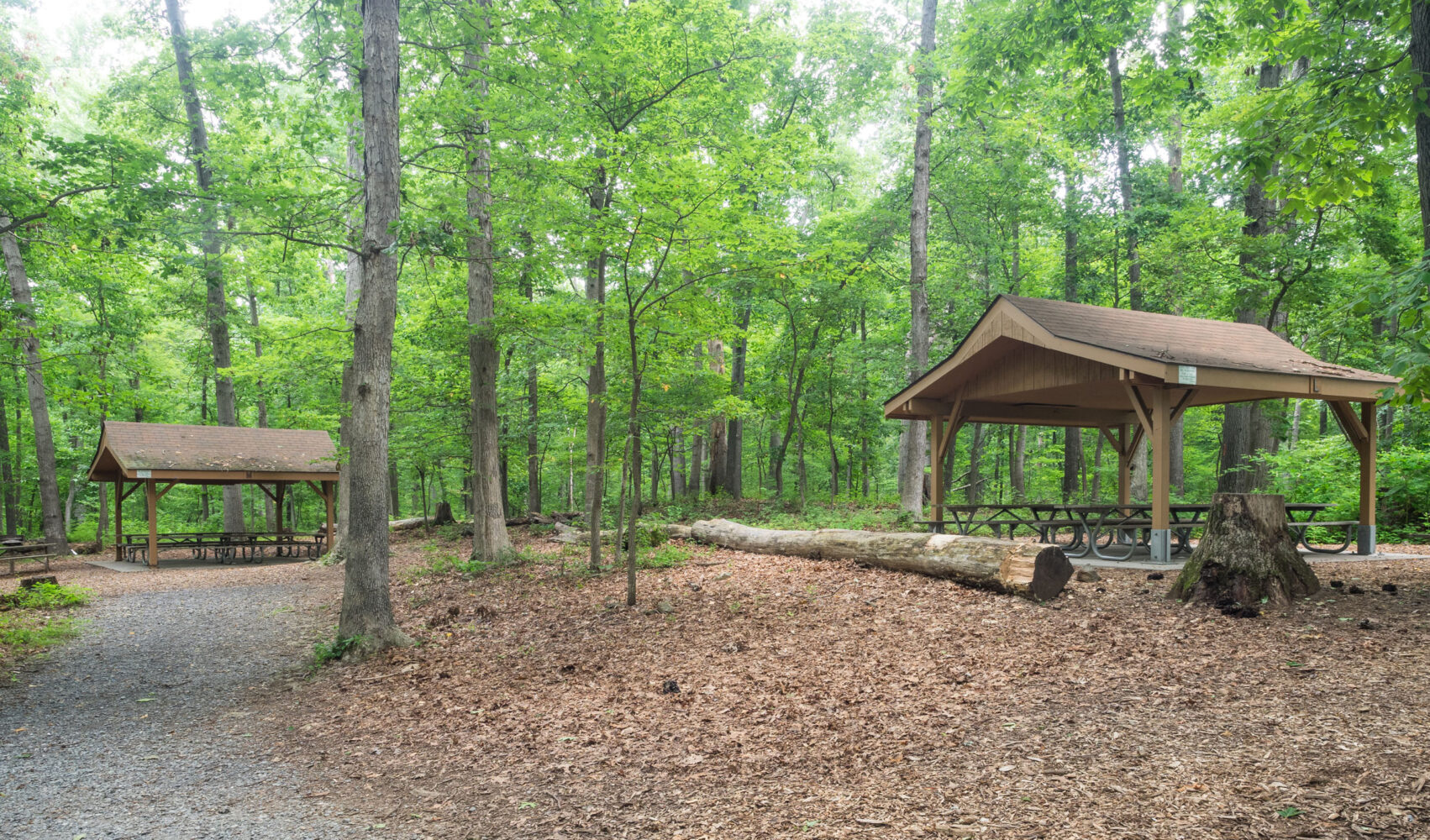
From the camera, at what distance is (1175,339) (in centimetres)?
870

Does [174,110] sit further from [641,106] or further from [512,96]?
[641,106]

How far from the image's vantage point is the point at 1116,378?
8.29 m

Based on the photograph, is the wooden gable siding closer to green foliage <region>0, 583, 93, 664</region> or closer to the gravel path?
the gravel path

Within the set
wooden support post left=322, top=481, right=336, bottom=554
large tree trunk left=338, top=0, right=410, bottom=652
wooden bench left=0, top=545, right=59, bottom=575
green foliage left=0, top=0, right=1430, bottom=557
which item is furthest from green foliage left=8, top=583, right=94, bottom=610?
wooden support post left=322, top=481, right=336, bottom=554

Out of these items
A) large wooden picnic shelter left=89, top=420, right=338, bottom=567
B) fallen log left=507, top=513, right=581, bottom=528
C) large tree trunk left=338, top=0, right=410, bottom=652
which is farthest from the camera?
fallen log left=507, top=513, right=581, bottom=528

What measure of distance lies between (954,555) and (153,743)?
266 inches

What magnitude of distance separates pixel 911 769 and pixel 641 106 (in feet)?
26.6

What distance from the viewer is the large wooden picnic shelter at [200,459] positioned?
49.1 ft

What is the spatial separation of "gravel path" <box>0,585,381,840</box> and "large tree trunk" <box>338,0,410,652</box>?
96cm

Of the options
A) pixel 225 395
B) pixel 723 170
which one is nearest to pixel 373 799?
pixel 723 170

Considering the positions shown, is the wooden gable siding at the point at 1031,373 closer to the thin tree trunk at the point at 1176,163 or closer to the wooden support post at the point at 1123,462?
the thin tree trunk at the point at 1176,163

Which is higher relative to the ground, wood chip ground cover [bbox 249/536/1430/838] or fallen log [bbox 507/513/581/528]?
wood chip ground cover [bbox 249/536/1430/838]

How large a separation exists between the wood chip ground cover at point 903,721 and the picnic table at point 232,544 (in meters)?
11.9

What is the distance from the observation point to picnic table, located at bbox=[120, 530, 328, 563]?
16.3m
